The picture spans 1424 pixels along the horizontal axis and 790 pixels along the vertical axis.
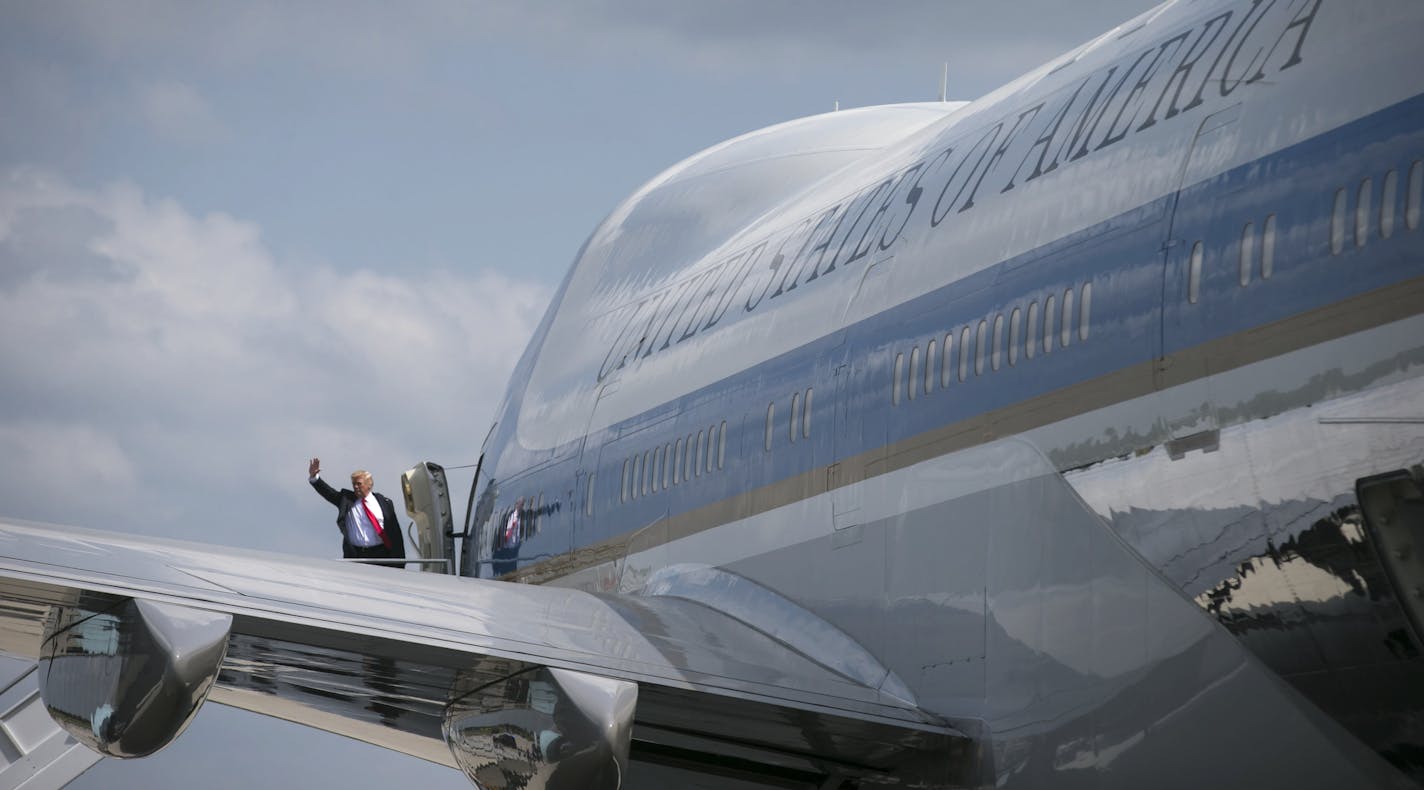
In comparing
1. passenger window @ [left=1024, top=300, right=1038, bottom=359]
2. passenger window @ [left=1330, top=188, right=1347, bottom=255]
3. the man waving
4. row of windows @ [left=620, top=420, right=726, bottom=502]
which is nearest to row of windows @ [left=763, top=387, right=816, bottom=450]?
row of windows @ [left=620, top=420, right=726, bottom=502]

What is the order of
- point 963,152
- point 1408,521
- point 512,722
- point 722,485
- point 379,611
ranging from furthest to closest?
1. point 722,485
2. point 963,152
3. point 379,611
4. point 512,722
5. point 1408,521

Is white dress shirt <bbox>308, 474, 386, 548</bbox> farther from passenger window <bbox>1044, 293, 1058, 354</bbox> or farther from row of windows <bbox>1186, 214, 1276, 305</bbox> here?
row of windows <bbox>1186, 214, 1276, 305</bbox>

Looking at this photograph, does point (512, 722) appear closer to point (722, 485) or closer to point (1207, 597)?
point (1207, 597)

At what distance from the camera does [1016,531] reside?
268 inches

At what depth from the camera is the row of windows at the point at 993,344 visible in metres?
6.66

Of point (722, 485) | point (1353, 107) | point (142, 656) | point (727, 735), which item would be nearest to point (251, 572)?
point (142, 656)

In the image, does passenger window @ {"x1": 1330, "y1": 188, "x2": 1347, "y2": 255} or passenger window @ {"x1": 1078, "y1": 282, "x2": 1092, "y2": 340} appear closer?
passenger window @ {"x1": 1330, "y1": 188, "x2": 1347, "y2": 255}

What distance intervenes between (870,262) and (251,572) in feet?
10.4

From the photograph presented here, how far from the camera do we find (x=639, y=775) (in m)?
8.74

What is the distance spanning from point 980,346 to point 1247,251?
1654 millimetres

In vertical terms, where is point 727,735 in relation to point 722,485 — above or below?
below

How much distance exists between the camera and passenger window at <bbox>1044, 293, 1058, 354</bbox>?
6754mm

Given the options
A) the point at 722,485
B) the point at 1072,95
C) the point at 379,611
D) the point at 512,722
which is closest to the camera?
the point at 512,722

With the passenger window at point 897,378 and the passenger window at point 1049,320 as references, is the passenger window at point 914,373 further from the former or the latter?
the passenger window at point 1049,320
